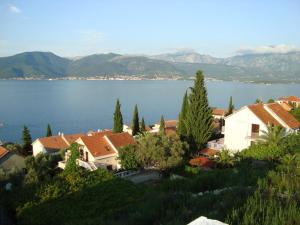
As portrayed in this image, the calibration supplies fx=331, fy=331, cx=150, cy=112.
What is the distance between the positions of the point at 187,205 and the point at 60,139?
39.2 metres

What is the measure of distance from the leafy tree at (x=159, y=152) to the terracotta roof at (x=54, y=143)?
783 inches

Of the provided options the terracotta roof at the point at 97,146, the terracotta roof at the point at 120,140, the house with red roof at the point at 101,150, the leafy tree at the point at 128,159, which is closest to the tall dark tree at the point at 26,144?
the house with red roof at the point at 101,150

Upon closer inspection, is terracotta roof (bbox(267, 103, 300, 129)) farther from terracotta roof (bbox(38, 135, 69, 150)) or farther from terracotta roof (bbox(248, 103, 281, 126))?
terracotta roof (bbox(38, 135, 69, 150))

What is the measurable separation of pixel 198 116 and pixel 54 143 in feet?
69.4

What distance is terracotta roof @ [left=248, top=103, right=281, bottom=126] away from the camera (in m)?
27.9

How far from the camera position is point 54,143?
43031mm

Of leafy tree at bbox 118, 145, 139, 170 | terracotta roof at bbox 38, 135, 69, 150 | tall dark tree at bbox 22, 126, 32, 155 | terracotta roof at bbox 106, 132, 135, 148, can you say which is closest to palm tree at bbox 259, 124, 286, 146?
→ leafy tree at bbox 118, 145, 139, 170

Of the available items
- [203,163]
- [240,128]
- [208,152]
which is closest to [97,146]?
[208,152]

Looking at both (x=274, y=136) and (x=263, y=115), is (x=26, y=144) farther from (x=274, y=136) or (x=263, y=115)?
(x=274, y=136)

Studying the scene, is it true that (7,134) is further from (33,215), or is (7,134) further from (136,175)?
(33,215)

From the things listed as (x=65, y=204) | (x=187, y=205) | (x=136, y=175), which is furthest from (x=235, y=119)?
(x=187, y=205)

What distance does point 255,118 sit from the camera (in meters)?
28.1

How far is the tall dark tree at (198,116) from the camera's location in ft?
99.1

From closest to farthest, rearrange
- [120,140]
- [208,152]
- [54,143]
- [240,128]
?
1. [240,128]
2. [208,152]
3. [120,140]
4. [54,143]
